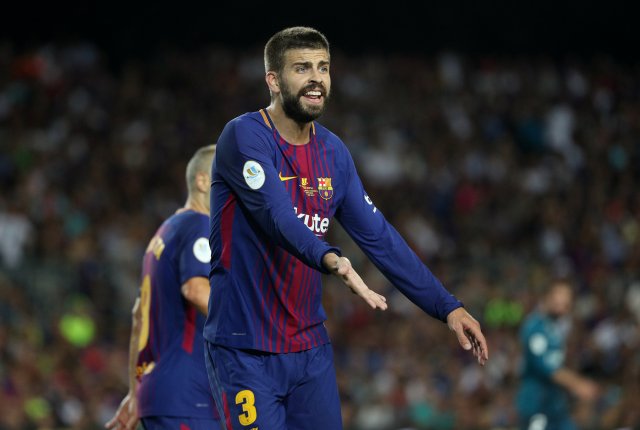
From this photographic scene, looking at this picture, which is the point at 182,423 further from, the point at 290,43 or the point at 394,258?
the point at 290,43

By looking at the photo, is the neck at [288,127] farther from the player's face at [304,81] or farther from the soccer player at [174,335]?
the soccer player at [174,335]

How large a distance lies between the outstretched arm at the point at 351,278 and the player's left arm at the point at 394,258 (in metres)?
0.68

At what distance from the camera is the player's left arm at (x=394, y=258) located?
445 centimetres

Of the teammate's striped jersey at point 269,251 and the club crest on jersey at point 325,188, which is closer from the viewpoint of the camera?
the teammate's striped jersey at point 269,251

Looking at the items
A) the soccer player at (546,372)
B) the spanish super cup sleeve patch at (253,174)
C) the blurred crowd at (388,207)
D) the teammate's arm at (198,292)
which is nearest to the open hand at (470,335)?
the spanish super cup sleeve patch at (253,174)

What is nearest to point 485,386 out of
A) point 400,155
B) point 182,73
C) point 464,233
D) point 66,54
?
point 464,233

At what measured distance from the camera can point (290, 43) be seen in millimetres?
4375

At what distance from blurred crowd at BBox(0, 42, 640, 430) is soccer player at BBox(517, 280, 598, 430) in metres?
2.16

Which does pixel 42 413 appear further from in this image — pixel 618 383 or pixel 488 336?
pixel 618 383

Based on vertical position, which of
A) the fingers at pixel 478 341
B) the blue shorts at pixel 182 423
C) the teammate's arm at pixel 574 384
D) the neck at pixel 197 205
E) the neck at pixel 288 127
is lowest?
the teammate's arm at pixel 574 384

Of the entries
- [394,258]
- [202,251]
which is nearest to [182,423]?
[202,251]

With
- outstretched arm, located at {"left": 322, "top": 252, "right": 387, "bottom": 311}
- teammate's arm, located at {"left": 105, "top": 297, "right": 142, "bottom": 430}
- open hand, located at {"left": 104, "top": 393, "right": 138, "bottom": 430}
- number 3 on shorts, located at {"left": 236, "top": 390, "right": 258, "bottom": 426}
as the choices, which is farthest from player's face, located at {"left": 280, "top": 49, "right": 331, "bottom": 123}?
open hand, located at {"left": 104, "top": 393, "right": 138, "bottom": 430}

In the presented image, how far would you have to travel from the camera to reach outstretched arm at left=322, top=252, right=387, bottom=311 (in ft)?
12.3

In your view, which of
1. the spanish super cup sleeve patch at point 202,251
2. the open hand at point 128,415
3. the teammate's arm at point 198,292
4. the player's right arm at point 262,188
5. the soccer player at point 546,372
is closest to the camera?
the player's right arm at point 262,188
